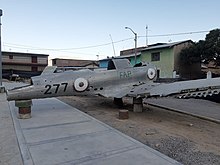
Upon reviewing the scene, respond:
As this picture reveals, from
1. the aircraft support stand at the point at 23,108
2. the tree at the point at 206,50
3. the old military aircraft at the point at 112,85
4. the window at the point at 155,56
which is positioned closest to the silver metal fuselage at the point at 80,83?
the old military aircraft at the point at 112,85

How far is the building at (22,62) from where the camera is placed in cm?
5033

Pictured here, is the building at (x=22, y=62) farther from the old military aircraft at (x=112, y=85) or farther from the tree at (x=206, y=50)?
the old military aircraft at (x=112, y=85)

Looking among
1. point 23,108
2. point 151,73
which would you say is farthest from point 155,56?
point 23,108

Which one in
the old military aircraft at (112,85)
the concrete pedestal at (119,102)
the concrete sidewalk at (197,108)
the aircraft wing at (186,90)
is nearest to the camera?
the aircraft wing at (186,90)

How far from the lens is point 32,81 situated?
9.67 meters

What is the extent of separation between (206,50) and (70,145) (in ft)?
84.1

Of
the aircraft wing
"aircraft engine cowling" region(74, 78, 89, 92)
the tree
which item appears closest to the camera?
the aircraft wing

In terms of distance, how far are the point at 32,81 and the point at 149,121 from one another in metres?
4.96

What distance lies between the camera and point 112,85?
11.3 metres

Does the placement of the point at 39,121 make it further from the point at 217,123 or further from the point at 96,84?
the point at 217,123

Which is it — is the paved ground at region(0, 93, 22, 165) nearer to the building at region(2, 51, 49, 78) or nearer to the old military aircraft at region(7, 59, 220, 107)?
the old military aircraft at region(7, 59, 220, 107)

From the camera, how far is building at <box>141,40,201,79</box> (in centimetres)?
2979

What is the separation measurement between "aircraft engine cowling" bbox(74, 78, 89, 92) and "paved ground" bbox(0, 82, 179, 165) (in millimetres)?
2557

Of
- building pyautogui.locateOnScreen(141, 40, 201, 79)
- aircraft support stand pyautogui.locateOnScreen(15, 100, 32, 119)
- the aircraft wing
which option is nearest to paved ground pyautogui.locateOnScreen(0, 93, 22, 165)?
aircraft support stand pyautogui.locateOnScreen(15, 100, 32, 119)
